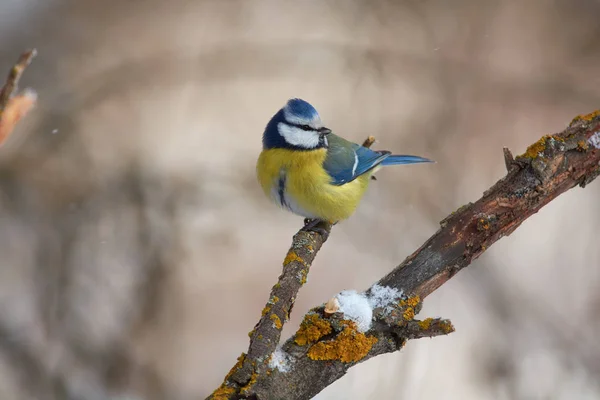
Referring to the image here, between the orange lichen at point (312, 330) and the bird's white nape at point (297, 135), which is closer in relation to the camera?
the orange lichen at point (312, 330)

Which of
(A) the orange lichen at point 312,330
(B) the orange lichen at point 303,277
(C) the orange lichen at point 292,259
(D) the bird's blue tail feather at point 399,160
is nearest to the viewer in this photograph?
(A) the orange lichen at point 312,330

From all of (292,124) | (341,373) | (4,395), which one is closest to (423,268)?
(341,373)

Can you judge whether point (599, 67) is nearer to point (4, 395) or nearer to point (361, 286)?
point (361, 286)

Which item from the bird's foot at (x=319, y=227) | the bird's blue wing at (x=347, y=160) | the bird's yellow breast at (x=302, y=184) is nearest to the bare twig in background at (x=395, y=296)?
the bird's foot at (x=319, y=227)

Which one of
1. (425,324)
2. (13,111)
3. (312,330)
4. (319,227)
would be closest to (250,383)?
(312,330)

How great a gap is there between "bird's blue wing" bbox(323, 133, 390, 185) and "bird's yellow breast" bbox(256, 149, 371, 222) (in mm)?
38

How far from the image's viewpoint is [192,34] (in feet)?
13.3

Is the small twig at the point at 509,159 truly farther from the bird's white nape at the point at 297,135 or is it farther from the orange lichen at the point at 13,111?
the orange lichen at the point at 13,111

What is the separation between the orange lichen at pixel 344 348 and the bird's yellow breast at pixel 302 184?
102 centimetres

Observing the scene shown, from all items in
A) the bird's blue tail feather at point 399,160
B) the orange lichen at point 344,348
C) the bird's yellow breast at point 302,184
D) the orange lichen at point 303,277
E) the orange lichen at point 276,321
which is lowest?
the orange lichen at point 344,348

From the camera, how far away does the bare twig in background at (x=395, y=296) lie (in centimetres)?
140

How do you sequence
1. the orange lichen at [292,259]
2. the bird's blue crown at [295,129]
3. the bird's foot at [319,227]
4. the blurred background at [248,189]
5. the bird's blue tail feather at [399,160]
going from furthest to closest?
the blurred background at [248,189] → the bird's blue tail feather at [399,160] → the bird's blue crown at [295,129] → the bird's foot at [319,227] → the orange lichen at [292,259]

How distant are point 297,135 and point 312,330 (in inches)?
46.1

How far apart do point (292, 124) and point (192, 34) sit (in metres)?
1.84
